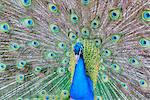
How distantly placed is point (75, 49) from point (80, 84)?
31 centimetres

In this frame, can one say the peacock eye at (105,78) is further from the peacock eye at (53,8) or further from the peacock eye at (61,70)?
the peacock eye at (53,8)

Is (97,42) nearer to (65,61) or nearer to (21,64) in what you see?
(65,61)

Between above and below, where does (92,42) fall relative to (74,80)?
above

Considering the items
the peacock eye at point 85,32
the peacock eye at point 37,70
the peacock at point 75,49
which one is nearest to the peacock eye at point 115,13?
the peacock at point 75,49

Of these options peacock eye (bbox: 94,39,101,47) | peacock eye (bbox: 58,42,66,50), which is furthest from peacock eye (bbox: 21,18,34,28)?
peacock eye (bbox: 94,39,101,47)

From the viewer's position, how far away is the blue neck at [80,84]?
2873mm

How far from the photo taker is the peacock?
2.77 metres

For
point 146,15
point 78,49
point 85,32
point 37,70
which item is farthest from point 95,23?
point 37,70

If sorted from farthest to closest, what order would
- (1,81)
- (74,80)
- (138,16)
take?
(1,81), (74,80), (138,16)

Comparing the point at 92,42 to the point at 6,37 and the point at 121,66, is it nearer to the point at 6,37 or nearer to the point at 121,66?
the point at 121,66

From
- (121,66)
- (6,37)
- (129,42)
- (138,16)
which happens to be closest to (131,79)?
(121,66)

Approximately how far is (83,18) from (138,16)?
1.27 feet

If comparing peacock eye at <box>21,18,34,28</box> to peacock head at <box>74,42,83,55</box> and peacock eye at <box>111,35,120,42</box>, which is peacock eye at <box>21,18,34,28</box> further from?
peacock eye at <box>111,35,120,42</box>

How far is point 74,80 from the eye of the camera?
292cm
